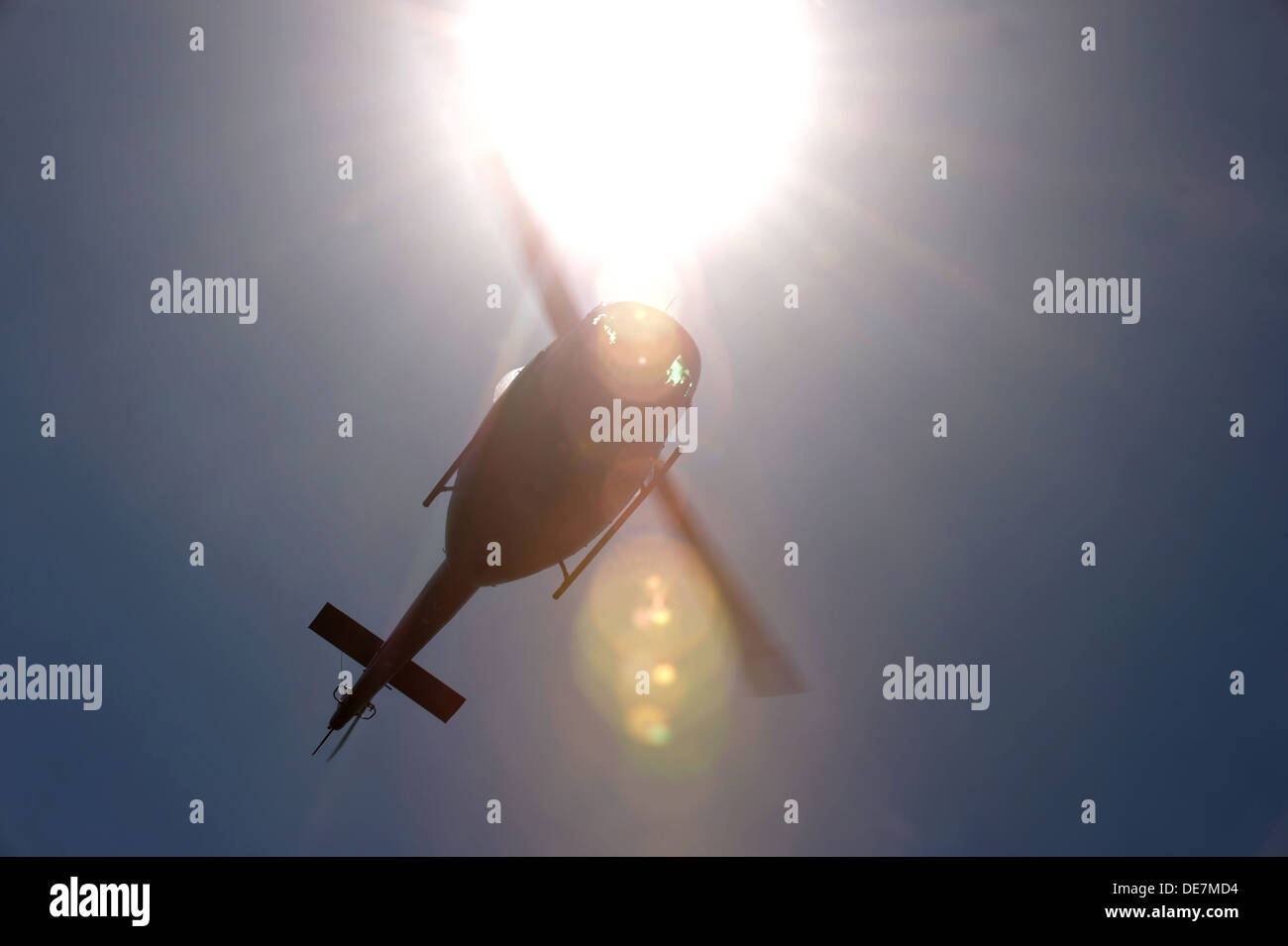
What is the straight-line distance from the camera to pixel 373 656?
669 inches

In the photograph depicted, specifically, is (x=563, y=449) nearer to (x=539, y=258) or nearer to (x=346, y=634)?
(x=539, y=258)

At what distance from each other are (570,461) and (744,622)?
4.47m

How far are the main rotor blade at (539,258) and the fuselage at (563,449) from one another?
848mm

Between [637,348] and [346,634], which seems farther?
[346,634]

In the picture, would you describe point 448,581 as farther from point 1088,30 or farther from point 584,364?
point 1088,30

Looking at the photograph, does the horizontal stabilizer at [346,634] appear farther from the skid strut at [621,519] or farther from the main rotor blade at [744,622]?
the main rotor blade at [744,622]

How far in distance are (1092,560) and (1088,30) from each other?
14995 mm

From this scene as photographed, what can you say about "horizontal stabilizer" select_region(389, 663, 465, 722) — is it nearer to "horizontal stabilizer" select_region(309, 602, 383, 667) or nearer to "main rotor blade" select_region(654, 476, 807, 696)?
"horizontal stabilizer" select_region(309, 602, 383, 667)

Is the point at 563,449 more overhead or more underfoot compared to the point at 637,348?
more underfoot

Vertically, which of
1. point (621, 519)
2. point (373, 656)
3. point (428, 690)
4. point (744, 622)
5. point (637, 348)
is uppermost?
point (637, 348)

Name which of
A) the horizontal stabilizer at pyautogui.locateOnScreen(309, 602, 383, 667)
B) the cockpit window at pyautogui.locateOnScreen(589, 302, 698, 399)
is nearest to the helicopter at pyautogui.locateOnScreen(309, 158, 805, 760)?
the cockpit window at pyautogui.locateOnScreen(589, 302, 698, 399)

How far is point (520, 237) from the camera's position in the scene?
11.6 m

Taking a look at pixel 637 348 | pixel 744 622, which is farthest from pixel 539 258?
pixel 744 622
